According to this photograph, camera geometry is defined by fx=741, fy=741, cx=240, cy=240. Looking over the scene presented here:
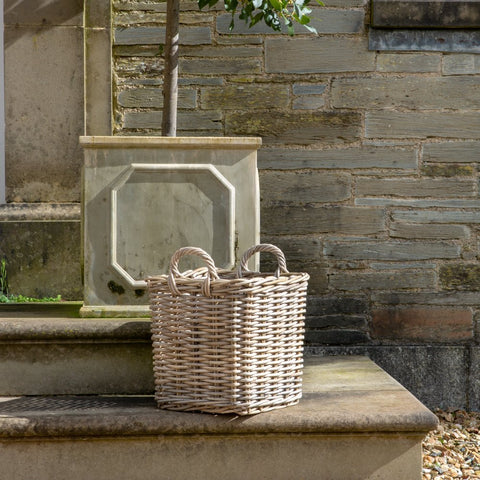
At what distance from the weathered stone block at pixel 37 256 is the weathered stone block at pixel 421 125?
156 centimetres

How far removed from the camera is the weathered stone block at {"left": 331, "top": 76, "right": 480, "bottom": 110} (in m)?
3.67

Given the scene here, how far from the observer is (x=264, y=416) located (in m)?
2.23

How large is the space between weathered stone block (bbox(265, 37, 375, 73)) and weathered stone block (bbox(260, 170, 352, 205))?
1.70ft

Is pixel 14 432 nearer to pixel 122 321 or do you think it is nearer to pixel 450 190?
pixel 122 321

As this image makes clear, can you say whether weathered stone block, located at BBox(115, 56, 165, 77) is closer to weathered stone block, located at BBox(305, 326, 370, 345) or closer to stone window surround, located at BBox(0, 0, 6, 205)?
stone window surround, located at BBox(0, 0, 6, 205)

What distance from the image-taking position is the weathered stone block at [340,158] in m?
3.65

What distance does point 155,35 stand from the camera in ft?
11.9

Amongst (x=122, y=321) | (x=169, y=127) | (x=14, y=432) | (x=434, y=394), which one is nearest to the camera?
(x=14, y=432)

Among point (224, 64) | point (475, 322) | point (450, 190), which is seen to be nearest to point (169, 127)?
point (224, 64)

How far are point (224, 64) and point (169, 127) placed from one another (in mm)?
815

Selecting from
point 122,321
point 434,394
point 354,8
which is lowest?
point 434,394

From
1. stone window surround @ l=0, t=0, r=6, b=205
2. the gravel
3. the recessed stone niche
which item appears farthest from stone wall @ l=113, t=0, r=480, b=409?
the recessed stone niche

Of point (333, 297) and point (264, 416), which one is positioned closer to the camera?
point (264, 416)

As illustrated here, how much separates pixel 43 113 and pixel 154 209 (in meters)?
1.25
